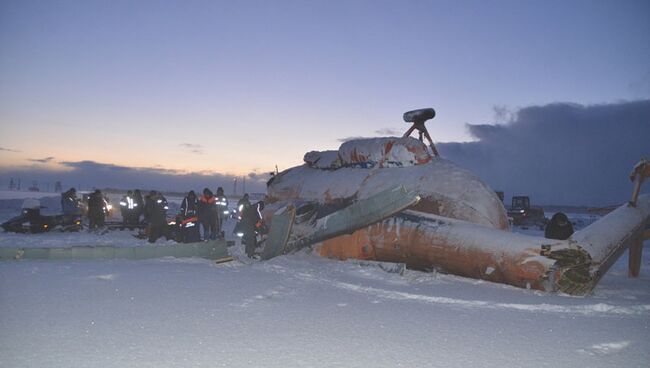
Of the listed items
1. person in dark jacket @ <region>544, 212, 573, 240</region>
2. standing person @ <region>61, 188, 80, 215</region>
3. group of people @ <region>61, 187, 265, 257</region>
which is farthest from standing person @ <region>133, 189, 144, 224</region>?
person in dark jacket @ <region>544, 212, 573, 240</region>

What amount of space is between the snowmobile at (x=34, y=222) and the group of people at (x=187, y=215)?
755 millimetres

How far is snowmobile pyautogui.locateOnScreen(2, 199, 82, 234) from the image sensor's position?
585 inches

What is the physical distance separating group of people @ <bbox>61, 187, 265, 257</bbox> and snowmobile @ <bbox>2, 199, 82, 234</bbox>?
0.75m

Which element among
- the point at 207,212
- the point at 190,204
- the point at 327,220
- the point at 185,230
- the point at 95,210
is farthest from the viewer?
the point at 95,210

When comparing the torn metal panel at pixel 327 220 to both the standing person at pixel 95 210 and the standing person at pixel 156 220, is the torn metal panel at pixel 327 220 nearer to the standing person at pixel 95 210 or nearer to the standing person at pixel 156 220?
the standing person at pixel 156 220

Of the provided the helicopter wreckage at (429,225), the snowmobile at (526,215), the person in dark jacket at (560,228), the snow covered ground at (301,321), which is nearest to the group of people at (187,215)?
the helicopter wreckage at (429,225)

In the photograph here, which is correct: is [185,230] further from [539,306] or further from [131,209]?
[539,306]

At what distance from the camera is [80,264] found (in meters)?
7.98

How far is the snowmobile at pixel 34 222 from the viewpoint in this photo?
14859 millimetres

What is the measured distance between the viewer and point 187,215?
13594 mm

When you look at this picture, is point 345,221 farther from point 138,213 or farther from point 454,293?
point 138,213

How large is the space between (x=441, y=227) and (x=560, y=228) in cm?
317

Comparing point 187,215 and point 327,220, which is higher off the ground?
point 327,220

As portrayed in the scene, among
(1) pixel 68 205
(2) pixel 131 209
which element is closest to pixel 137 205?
(2) pixel 131 209
